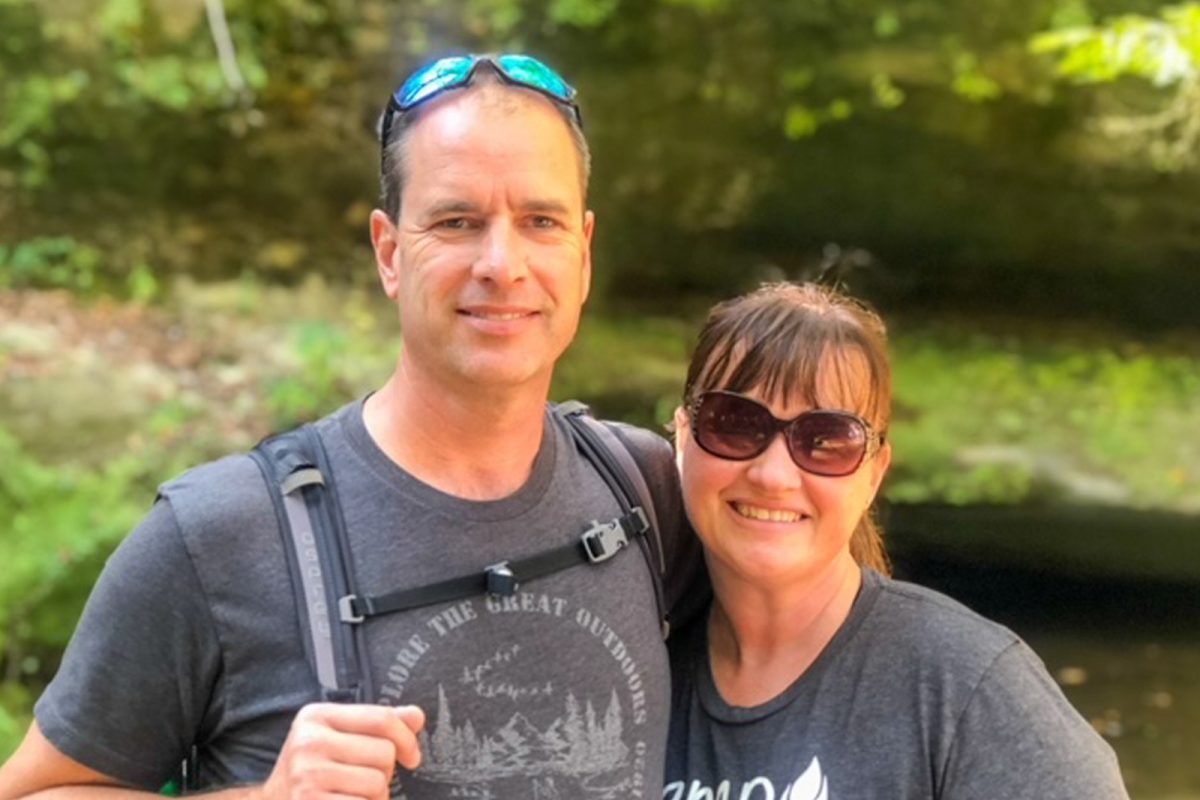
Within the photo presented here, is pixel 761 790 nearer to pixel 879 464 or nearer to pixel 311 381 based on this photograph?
pixel 879 464

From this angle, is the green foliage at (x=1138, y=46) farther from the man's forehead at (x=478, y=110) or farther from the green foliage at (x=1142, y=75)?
the man's forehead at (x=478, y=110)

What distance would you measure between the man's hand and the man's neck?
1.11 feet

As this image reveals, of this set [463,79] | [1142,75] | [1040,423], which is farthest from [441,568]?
[1142,75]

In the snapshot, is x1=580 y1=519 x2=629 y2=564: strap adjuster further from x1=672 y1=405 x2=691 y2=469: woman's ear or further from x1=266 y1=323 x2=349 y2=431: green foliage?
x1=266 y1=323 x2=349 y2=431: green foliage

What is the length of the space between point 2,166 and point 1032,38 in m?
5.23

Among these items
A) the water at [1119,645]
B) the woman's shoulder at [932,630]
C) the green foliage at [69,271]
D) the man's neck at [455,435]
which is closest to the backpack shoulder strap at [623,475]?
the man's neck at [455,435]

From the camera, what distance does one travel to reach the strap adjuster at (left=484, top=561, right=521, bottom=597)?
1470 millimetres

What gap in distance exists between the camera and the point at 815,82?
6.81 m

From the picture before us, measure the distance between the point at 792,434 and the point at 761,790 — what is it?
44 cm

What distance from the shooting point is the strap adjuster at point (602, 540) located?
1.57 m

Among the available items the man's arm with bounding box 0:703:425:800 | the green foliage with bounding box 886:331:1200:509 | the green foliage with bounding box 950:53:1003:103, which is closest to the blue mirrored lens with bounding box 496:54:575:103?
the man's arm with bounding box 0:703:425:800

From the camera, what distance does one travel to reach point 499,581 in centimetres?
147

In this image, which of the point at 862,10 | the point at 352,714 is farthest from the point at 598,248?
the point at 352,714

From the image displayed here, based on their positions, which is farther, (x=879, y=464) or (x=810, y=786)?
(x=879, y=464)
